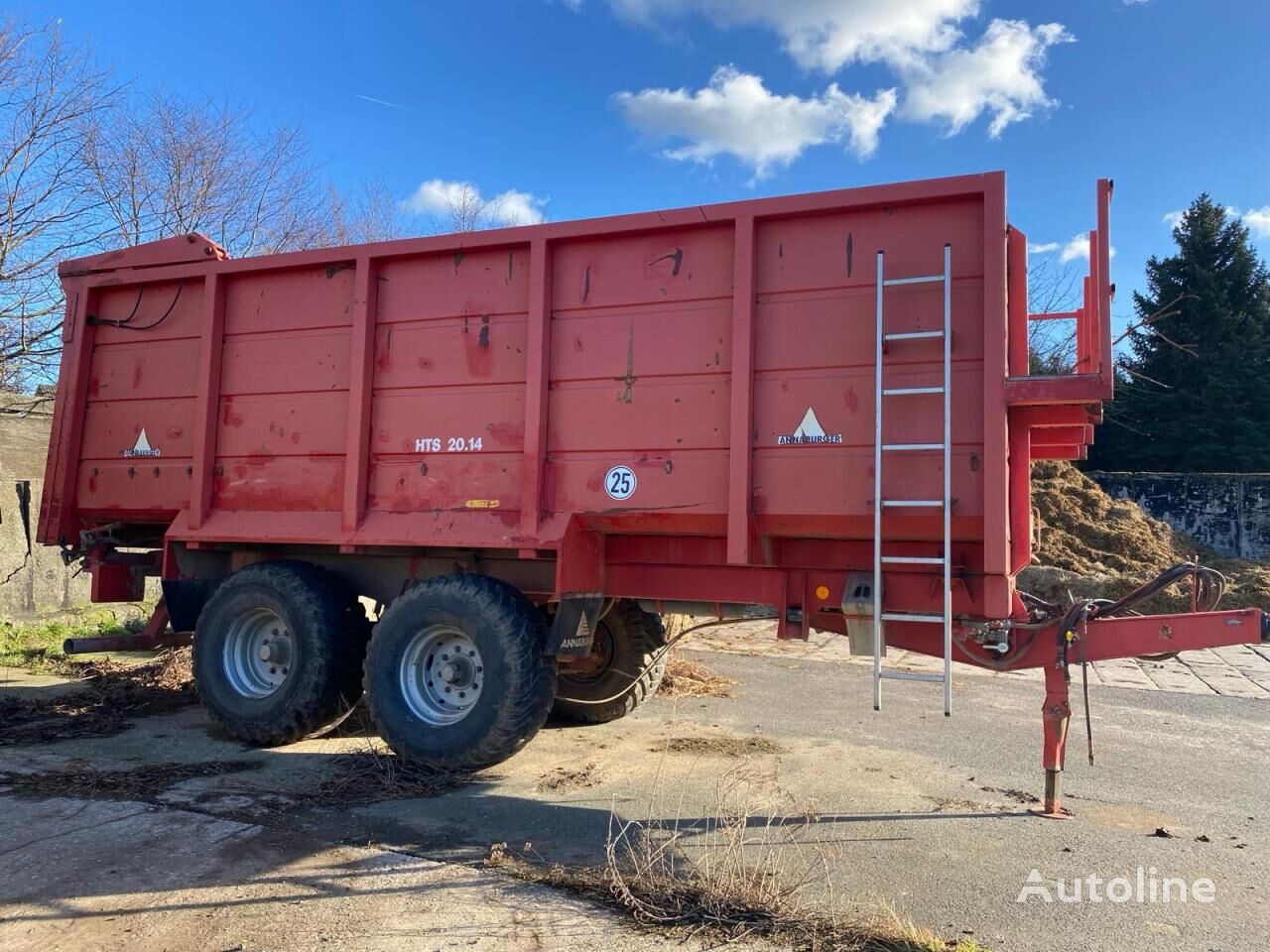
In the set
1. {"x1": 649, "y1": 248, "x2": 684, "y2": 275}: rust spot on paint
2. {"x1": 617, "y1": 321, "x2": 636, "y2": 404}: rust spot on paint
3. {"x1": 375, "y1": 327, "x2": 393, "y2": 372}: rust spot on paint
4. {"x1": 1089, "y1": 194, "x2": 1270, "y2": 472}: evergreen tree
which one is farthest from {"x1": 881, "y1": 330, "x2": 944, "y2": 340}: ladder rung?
{"x1": 1089, "y1": 194, "x2": 1270, "y2": 472}: evergreen tree

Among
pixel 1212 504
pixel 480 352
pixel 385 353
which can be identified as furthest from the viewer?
pixel 1212 504

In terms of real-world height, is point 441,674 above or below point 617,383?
below

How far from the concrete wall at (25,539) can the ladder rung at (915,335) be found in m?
9.54

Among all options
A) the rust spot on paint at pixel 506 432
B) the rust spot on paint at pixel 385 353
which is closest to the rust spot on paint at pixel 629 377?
the rust spot on paint at pixel 506 432

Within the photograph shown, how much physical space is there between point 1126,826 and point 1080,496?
43.7ft

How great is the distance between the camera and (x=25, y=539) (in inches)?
399

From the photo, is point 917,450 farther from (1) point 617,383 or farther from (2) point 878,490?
(1) point 617,383

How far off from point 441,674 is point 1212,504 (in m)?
17.6

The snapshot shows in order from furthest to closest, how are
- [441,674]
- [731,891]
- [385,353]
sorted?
[385,353] < [441,674] < [731,891]

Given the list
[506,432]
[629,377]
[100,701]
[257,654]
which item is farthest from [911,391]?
[100,701]

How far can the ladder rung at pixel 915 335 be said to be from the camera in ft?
14.4

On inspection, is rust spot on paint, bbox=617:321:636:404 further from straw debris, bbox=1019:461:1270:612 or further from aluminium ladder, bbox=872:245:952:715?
straw debris, bbox=1019:461:1270:612

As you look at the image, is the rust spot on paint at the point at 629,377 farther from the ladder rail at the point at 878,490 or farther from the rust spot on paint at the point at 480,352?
the ladder rail at the point at 878,490

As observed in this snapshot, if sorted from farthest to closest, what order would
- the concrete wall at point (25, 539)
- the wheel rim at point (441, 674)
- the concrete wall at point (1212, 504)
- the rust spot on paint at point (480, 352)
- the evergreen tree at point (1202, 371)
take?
the evergreen tree at point (1202, 371), the concrete wall at point (1212, 504), the concrete wall at point (25, 539), the rust spot on paint at point (480, 352), the wheel rim at point (441, 674)
